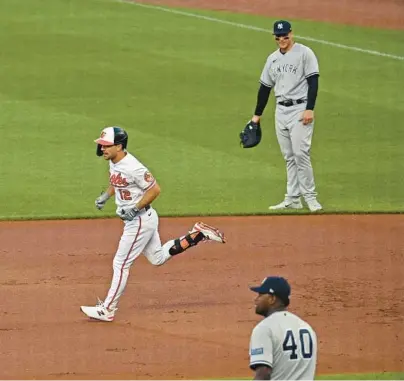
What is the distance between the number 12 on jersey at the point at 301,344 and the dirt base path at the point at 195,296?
267 centimetres

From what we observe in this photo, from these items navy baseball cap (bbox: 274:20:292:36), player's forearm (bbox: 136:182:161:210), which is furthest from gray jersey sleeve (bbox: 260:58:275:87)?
player's forearm (bbox: 136:182:161:210)

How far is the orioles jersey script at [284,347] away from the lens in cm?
697

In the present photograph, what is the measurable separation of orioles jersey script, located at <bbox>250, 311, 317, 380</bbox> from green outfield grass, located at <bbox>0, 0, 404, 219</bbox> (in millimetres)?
7896

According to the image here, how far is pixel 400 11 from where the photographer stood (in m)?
28.2

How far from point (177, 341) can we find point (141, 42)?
14907mm

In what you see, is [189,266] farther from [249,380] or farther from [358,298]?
[249,380]

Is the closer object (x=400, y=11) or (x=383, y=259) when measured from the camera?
(x=383, y=259)

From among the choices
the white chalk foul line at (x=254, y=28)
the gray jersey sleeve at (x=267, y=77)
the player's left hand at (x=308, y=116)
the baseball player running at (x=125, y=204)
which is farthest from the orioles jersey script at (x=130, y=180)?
the white chalk foul line at (x=254, y=28)

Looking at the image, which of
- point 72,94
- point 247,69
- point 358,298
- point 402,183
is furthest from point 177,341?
point 247,69

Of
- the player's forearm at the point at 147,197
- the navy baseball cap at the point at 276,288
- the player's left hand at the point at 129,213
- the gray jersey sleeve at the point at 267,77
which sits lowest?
the navy baseball cap at the point at 276,288

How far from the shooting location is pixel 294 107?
47.7ft

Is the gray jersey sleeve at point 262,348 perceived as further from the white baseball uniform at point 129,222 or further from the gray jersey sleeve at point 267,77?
the gray jersey sleeve at point 267,77

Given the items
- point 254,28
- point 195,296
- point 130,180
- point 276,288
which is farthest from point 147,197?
point 254,28

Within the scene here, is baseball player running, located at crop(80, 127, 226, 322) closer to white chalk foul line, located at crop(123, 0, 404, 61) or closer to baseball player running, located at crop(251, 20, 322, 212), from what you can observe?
→ baseball player running, located at crop(251, 20, 322, 212)
